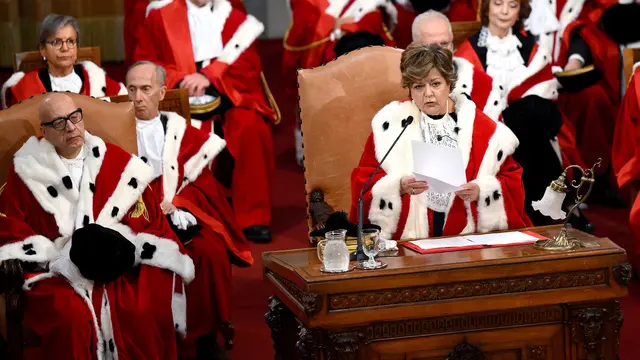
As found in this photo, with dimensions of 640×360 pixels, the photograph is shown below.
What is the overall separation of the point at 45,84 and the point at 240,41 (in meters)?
1.28

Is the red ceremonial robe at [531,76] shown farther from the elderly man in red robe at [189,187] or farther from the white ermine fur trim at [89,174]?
the white ermine fur trim at [89,174]

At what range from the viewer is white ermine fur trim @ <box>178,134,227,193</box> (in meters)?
5.83

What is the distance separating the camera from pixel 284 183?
329 inches

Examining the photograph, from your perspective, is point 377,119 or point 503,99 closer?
point 377,119

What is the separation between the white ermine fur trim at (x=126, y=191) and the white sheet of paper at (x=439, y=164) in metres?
1.27

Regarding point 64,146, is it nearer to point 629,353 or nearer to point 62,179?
point 62,179

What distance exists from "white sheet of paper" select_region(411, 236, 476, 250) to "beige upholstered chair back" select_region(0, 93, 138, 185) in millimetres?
1514

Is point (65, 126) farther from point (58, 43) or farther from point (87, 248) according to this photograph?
point (58, 43)

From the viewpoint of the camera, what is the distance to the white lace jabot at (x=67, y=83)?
22.1 feet

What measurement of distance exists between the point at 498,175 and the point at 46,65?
284cm

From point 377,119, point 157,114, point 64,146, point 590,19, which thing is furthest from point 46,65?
point 590,19

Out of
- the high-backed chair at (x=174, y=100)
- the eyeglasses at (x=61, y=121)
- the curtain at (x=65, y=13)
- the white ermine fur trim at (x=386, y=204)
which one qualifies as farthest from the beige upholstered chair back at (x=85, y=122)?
the curtain at (x=65, y=13)

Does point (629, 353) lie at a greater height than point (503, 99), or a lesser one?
lesser

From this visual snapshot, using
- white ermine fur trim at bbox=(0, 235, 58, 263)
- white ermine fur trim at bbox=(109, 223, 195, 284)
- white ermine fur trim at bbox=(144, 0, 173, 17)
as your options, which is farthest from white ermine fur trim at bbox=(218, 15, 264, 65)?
white ermine fur trim at bbox=(0, 235, 58, 263)
